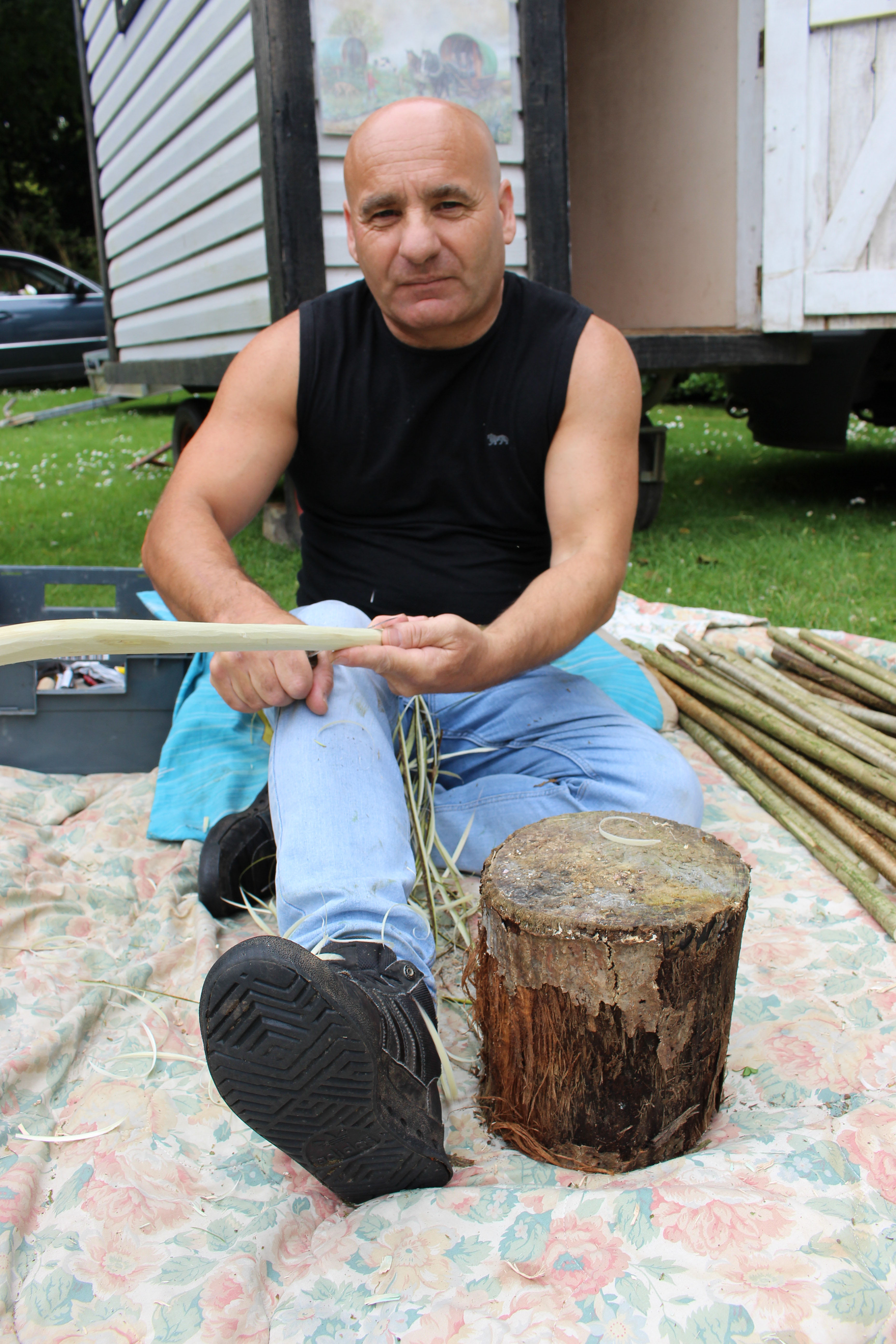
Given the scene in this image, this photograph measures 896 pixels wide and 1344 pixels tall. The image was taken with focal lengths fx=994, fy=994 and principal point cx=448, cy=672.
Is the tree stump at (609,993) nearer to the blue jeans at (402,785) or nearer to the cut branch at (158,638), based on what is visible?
the blue jeans at (402,785)

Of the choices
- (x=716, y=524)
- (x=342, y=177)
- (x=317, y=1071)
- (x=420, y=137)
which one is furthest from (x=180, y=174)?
(x=317, y=1071)

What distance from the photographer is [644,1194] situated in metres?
1.17

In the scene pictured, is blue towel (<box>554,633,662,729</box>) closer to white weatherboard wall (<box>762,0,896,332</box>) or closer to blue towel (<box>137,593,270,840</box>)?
blue towel (<box>137,593,270,840</box>)

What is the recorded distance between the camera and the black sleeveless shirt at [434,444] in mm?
2180

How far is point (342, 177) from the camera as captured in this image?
4.27 metres

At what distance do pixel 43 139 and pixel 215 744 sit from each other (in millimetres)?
23374

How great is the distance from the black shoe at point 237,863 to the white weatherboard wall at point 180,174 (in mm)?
3184

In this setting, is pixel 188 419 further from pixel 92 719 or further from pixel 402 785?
pixel 402 785

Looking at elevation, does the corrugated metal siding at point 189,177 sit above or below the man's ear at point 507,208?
above

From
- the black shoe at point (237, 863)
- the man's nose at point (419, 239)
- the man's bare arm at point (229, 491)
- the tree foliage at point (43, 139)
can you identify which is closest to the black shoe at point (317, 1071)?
the man's bare arm at point (229, 491)

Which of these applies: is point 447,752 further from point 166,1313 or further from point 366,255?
point 166,1313

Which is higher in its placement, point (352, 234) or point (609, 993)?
point (352, 234)

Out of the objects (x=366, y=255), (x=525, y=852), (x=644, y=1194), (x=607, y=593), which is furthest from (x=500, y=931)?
(x=366, y=255)

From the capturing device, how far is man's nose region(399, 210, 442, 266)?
1.98 meters
